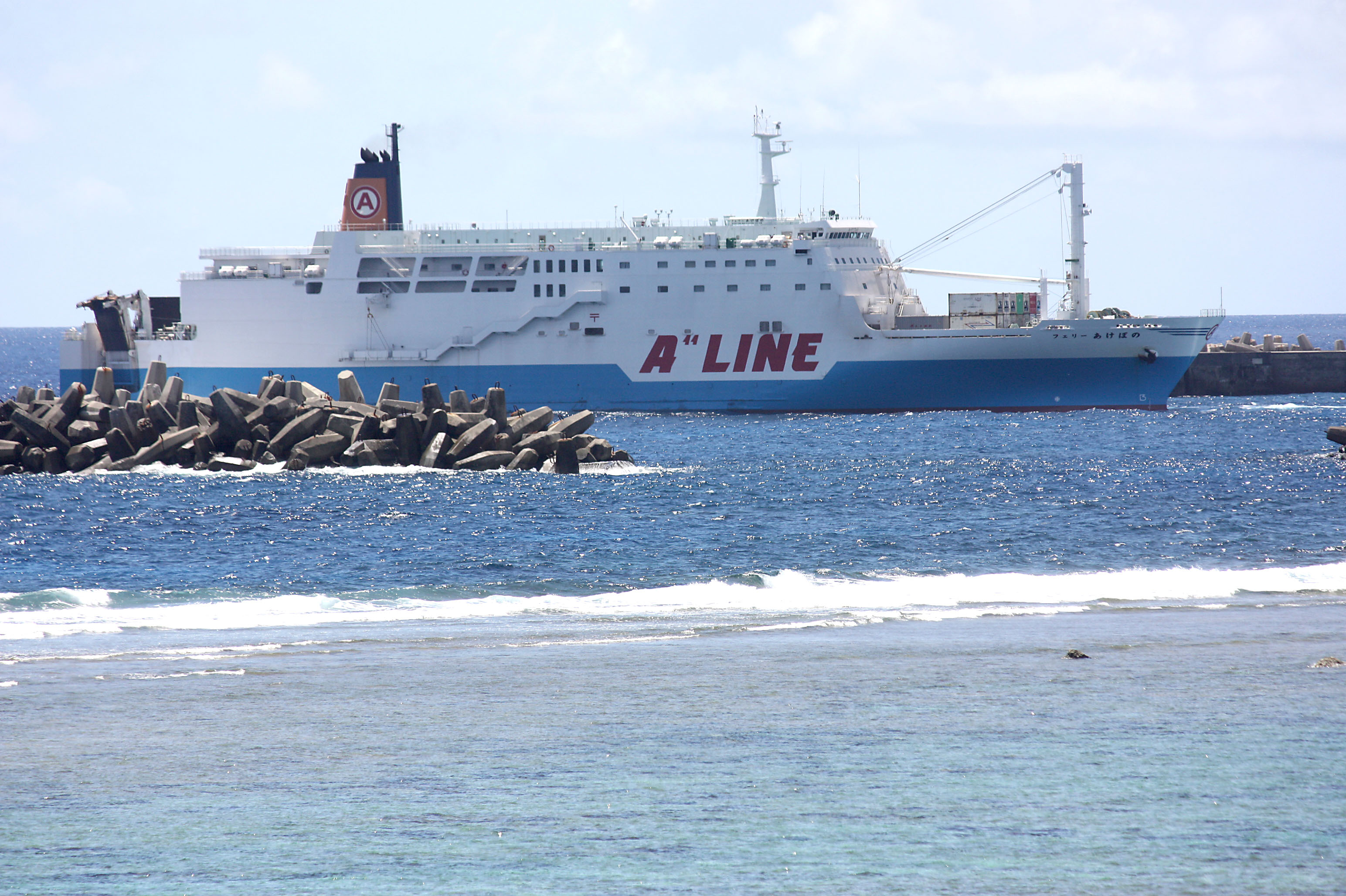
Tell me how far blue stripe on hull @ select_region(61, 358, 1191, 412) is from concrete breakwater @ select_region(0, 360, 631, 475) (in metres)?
16.9

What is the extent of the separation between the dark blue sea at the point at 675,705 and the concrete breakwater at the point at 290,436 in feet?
21.1

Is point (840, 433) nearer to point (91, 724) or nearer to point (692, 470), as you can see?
point (692, 470)

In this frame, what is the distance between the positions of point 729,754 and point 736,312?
38.1 m

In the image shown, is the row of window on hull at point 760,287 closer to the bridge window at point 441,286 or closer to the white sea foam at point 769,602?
the bridge window at point 441,286

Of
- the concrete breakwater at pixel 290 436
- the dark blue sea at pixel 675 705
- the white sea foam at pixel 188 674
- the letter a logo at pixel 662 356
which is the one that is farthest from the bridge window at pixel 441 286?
the white sea foam at pixel 188 674

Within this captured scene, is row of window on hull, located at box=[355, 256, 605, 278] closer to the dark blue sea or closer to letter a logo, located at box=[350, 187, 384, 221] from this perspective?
letter a logo, located at box=[350, 187, 384, 221]

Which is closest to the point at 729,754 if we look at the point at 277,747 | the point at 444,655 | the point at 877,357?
the point at 277,747

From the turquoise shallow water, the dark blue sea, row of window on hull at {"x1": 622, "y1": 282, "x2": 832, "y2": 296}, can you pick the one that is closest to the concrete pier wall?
row of window on hull at {"x1": 622, "y1": 282, "x2": 832, "y2": 296}

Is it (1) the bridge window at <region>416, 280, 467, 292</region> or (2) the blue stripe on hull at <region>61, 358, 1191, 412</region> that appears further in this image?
(1) the bridge window at <region>416, 280, 467, 292</region>

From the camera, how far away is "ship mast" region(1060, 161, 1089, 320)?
45125 millimetres

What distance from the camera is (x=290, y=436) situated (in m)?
26.6

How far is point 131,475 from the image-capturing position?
85.4ft

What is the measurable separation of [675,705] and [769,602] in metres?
5.09

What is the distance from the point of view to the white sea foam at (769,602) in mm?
12047
